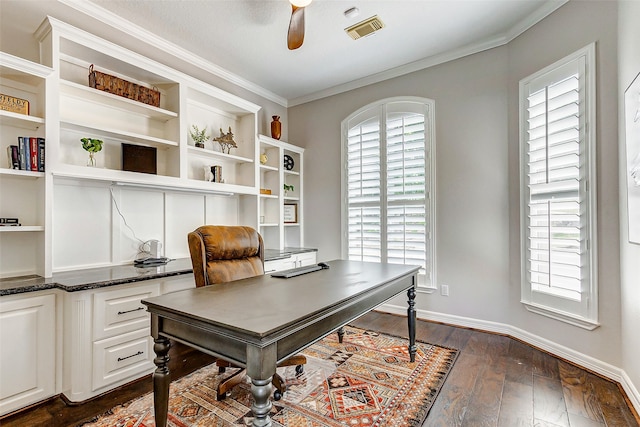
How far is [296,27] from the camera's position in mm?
2285

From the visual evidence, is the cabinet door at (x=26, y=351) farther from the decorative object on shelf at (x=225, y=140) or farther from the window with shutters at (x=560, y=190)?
the window with shutters at (x=560, y=190)

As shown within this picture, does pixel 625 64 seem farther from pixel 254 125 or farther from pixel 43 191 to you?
pixel 43 191

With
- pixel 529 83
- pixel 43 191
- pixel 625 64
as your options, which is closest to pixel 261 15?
pixel 43 191

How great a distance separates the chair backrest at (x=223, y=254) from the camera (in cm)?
192

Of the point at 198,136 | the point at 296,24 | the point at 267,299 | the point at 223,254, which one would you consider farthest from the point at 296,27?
the point at 267,299

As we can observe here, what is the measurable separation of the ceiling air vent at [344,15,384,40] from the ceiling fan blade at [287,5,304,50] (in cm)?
76

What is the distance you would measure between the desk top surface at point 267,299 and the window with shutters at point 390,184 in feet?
4.90

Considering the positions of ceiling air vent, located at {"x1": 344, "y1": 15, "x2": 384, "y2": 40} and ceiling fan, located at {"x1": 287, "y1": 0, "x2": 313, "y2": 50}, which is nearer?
ceiling fan, located at {"x1": 287, "y1": 0, "x2": 313, "y2": 50}

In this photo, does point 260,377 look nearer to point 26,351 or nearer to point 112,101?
point 26,351

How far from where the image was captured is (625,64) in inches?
79.7

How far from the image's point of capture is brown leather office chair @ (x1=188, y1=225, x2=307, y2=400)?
1.92m

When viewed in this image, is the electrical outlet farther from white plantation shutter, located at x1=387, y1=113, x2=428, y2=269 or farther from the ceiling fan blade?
the ceiling fan blade

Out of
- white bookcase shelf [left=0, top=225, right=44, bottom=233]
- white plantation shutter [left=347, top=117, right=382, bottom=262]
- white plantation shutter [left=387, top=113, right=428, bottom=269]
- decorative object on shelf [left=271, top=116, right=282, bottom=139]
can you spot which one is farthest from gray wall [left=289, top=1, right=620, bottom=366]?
white bookcase shelf [left=0, top=225, right=44, bottom=233]

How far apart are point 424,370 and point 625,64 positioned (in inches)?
98.7
